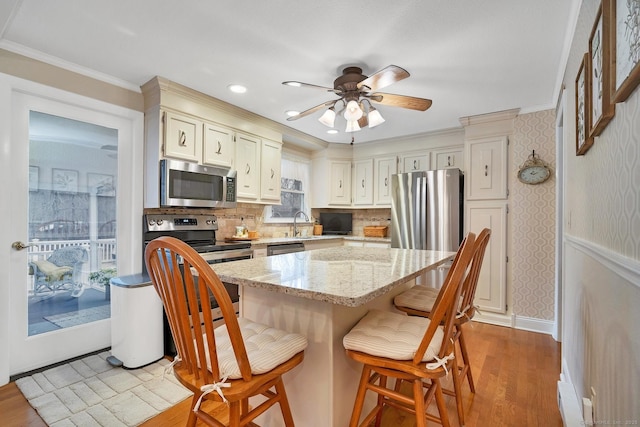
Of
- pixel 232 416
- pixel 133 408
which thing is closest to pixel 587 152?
pixel 232 416

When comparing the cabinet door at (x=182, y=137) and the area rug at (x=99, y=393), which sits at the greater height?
the cabinet door at (x=182, y=137)

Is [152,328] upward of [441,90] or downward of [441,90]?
downward

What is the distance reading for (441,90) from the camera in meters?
2.84

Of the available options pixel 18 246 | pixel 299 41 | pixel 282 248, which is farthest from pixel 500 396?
pixel 18 246

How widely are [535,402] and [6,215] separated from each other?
3.65 metres

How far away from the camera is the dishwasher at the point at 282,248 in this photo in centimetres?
344

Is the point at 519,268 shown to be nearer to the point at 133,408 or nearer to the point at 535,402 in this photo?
the point at 535,402

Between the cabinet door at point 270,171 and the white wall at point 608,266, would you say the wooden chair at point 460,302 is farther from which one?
the cabinet door at point 270,171

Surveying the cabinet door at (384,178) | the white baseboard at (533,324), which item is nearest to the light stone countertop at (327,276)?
the white baseboard at (533,324)

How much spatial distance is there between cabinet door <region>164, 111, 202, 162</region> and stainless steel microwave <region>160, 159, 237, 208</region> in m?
0.11

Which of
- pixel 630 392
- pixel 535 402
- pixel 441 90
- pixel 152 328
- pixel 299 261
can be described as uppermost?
→ pixel 441 90

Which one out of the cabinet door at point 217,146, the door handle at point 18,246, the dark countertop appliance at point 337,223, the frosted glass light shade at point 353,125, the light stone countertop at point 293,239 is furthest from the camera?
the dark countertop appliance at point 337,223

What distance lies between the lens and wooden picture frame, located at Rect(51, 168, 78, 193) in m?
2.40

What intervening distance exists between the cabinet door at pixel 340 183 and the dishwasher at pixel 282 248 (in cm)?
124
